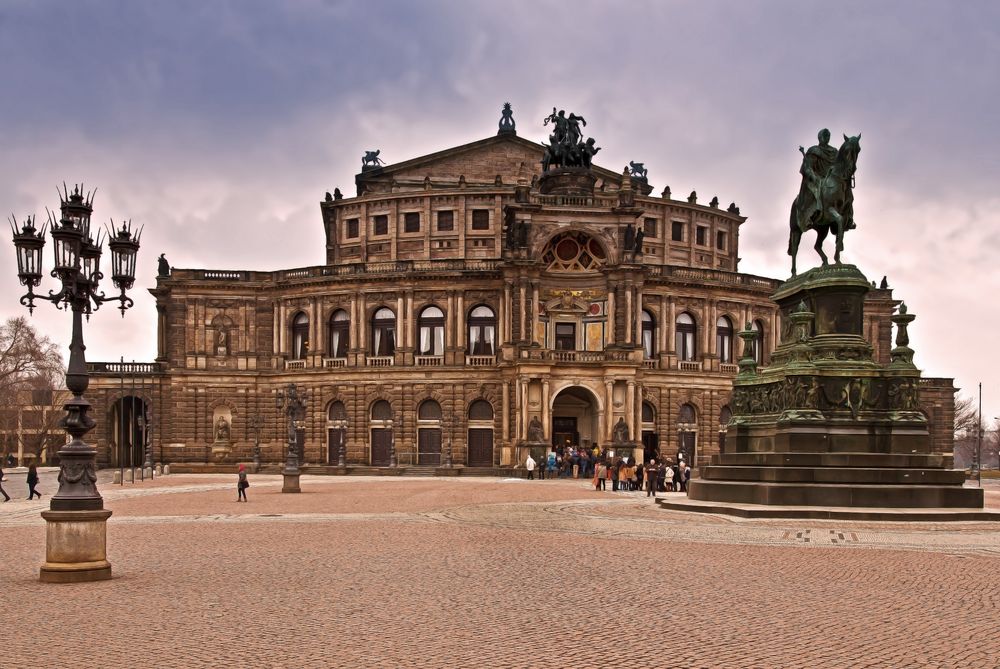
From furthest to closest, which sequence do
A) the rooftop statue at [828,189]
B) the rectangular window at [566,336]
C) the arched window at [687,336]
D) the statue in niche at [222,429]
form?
1. the statue in niche at [222,429]
2. the arched window at [687,336]
3. the rectangular window at [566,336]
4. the rooftop statue at [828,189]

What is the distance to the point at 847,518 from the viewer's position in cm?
2391

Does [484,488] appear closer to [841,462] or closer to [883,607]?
[841,462]

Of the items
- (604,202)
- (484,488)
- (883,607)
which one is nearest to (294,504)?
(484,488)

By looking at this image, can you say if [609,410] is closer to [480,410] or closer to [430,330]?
[480,410]

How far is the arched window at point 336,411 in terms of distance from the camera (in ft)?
233

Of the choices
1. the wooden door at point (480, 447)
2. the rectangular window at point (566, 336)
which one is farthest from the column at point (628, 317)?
the wooden door at point (480, 447)

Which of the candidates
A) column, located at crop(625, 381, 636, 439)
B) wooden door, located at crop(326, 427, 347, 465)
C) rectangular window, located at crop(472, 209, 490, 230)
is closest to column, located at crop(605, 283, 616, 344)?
column, located at crop(625, 381, 636, 439)

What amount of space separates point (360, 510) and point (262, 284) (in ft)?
142

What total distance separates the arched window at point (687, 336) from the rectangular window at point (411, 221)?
20.0 m

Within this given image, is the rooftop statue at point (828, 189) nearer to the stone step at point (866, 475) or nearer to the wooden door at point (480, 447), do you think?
the stone step at point (866, 475)

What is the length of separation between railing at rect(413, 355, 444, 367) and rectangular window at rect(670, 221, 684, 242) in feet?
69.8

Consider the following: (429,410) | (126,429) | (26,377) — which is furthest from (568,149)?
(26,377)

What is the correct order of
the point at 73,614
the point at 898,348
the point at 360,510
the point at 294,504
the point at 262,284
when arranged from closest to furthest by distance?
the point at 73,614, the point at 898,348, the point at 360,510, the point at 294,504, the point at 262,284

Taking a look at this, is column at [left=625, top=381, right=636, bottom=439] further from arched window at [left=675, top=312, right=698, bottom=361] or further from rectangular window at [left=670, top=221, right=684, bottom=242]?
rectangular window at [left=670, top=221, right=684, bottom=242]
